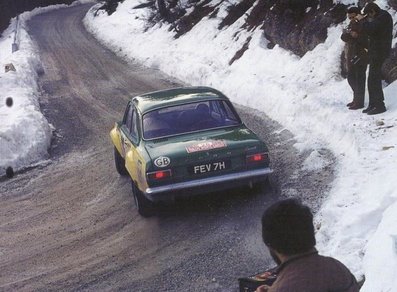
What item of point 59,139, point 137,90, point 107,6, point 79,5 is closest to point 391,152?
point 59,139

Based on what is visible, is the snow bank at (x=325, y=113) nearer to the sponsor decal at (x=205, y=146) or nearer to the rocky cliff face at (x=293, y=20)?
the rocky cliff face at (x=293, y=20)

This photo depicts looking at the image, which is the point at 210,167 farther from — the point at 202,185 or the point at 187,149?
the point at 187,149

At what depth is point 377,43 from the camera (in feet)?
29.5

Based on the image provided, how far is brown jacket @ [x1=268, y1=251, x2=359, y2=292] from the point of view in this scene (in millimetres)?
2420

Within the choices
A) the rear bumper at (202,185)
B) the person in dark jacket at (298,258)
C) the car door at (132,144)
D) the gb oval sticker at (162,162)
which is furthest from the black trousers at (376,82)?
the person in dark jacket at (298,258)

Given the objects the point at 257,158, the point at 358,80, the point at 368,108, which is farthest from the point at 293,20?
the point at 257,158

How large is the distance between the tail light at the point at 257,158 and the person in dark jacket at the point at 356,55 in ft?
11.2

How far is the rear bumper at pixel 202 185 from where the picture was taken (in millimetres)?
7051

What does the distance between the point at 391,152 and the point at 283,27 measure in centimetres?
911

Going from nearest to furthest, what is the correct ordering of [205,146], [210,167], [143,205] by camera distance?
[210,167]
[205,146]
[143,205]

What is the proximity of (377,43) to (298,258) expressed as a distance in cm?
734

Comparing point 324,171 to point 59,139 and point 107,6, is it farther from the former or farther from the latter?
point 107,6

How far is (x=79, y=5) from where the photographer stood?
51156 millimetres

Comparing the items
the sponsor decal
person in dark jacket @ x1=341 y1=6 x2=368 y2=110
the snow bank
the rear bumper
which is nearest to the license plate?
the rear bumper
